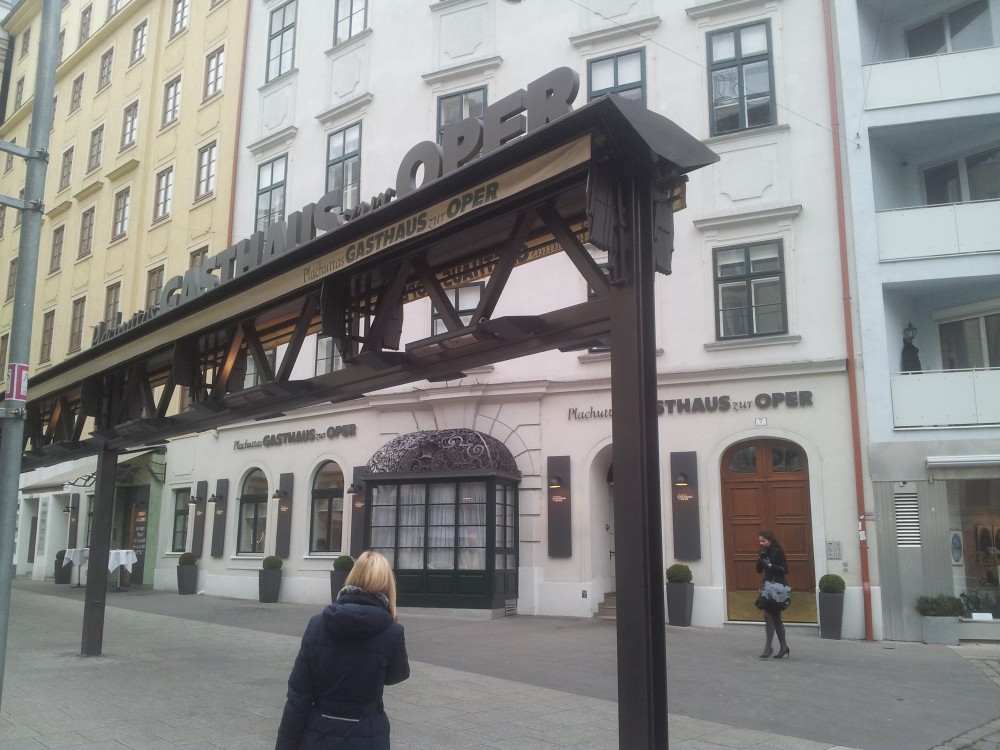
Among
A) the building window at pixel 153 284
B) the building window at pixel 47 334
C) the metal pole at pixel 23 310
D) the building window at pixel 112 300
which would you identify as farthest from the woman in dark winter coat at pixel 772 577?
the building window at pixel 47 334

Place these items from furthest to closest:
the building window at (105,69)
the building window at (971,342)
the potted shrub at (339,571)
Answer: the building window at (105,69), the potted shrub at (339,571), the building window at (971,342)

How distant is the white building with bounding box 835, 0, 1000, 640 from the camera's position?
1532 cm

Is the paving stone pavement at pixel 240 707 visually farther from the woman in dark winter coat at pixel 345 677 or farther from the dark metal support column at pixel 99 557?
the woman in dark winter coat at pixel 345 677

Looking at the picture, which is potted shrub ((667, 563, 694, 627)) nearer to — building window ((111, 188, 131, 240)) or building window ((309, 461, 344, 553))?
building window ((309, 461, 344, 553))

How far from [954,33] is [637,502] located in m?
16.5

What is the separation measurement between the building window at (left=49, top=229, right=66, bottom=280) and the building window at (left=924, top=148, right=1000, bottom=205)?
107 feet

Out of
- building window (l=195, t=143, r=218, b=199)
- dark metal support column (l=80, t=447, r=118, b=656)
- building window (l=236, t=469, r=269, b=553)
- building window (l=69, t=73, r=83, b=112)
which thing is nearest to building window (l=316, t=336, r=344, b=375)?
building window (l=236, t=469, r=269, b=553)

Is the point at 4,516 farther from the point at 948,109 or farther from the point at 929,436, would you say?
the point at 948,109

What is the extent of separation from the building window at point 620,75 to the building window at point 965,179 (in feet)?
20.0

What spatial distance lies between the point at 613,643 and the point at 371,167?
46.1 ft

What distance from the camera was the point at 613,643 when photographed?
14312mm

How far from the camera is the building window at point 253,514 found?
2470 cm

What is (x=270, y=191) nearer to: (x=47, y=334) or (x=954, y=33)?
(x=47, y=334)

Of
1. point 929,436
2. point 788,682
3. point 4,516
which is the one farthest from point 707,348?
point 4,516
